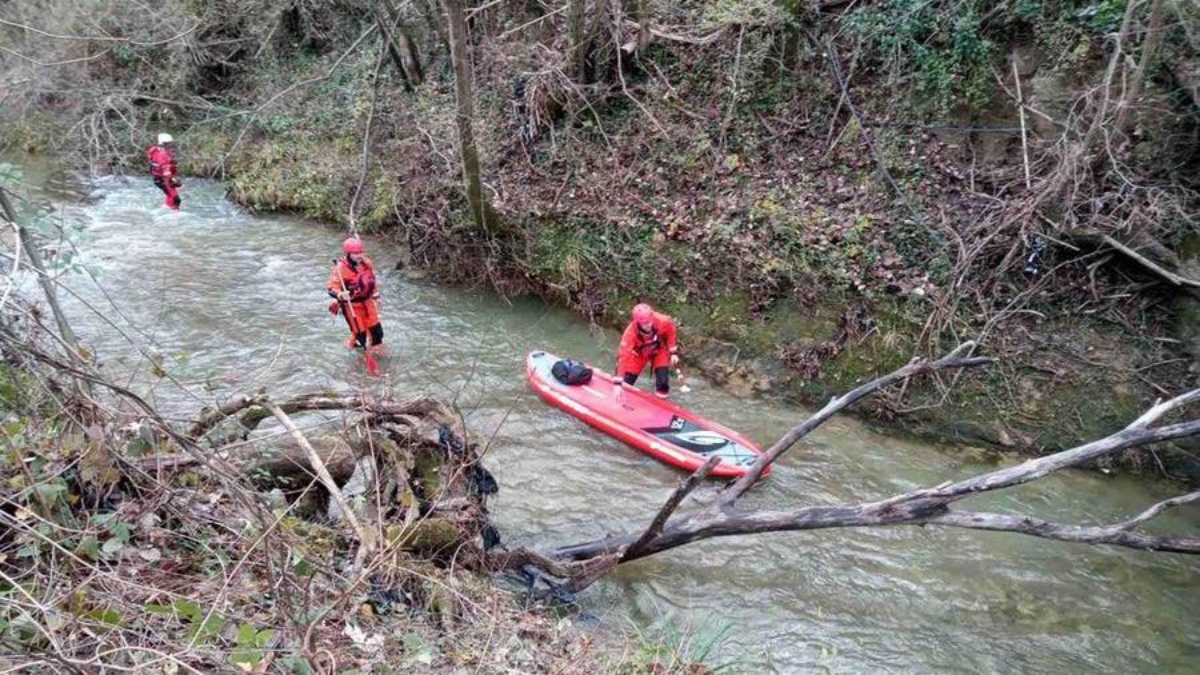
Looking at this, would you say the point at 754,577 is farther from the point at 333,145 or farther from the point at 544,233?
the point at 333,145

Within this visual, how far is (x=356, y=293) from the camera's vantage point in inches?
354

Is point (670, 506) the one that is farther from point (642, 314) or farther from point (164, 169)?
point (164, 169)

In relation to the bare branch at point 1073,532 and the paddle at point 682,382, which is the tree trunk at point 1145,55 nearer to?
the bare branch at point 1073,532

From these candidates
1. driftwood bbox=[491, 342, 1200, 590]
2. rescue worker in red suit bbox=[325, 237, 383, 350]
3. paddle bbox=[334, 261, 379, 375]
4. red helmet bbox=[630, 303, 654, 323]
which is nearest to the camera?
driftwood bbox=[491, 342, 1200, 590]

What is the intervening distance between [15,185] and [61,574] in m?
1.97

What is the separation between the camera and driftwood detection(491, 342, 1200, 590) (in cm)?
471

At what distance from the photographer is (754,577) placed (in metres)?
6.33

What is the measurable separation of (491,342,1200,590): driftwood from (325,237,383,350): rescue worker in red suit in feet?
14.5

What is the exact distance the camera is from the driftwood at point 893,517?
471 centimetres

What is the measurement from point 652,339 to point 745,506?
2119mm

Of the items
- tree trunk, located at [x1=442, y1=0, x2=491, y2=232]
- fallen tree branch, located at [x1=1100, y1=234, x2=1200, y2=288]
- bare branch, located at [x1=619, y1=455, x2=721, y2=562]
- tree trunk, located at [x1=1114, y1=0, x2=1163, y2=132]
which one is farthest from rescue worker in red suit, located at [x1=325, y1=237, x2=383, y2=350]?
tree trunk, located at [x1=1114, y1=0, x2=1163, y2=132]

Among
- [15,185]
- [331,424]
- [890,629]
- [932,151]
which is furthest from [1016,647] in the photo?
[15,185]

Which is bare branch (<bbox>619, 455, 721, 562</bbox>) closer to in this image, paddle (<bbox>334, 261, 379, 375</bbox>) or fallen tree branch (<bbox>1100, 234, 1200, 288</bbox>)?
paddle (<bbox>334, 261, 379, 375</bbox>)

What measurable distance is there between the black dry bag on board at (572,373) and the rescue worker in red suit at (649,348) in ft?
1.30
